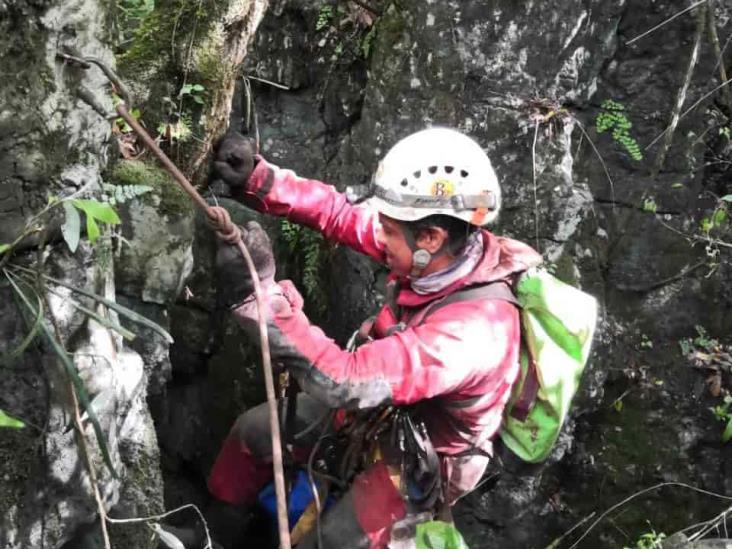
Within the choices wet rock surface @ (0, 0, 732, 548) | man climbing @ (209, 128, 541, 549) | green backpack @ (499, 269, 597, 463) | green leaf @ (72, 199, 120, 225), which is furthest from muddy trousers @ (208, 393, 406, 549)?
green leaf @ (72, 199, 120, 225)

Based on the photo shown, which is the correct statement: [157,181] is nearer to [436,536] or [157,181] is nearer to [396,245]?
[396,245]

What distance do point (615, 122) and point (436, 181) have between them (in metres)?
3.26

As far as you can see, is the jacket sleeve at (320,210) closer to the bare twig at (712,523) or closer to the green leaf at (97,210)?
the green leaf at (97,210)

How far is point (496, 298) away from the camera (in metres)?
3.42

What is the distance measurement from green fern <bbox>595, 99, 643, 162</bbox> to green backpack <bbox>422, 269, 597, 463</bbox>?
9.16 ft

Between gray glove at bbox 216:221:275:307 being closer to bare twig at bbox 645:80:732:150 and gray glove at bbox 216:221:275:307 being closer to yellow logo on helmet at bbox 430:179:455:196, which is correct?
yellow logo on helmet at bbox 430:179:455:196

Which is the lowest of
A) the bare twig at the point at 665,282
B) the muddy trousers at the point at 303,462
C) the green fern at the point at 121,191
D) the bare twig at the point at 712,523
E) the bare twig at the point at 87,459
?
the bare twig at the point at 712,523

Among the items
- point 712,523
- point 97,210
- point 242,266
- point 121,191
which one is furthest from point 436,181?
point 712,523

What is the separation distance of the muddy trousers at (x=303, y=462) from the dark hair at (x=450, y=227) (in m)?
1.02

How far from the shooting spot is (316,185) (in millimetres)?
4117

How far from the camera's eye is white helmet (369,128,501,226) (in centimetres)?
337

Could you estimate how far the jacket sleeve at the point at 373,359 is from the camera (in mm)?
3062

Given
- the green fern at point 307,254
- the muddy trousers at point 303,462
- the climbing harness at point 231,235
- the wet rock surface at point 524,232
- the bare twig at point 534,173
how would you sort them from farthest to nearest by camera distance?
the green fern at point 307,254
the bare twig at point 534,173
the wet rock surface at point 524,232
the muddy trousers at point 303,462
the climbing harness at point 231,235

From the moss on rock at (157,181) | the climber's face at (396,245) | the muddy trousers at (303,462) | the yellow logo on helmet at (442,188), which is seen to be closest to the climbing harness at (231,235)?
the moss on rock at (157,181)
